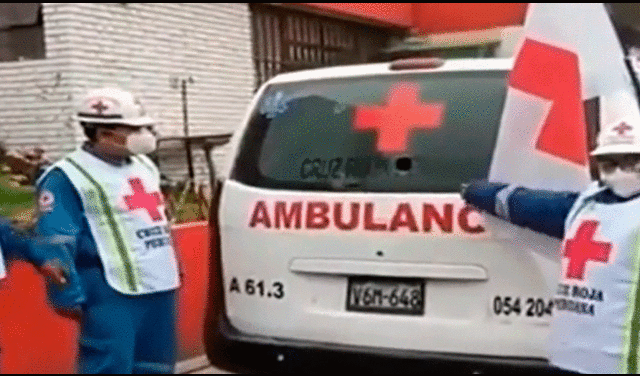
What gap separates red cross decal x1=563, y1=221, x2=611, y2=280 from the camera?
270 cm

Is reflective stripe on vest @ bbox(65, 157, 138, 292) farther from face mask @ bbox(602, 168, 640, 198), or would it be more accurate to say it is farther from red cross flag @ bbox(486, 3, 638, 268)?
face mask @ bbox(602, 168, 640, 198)

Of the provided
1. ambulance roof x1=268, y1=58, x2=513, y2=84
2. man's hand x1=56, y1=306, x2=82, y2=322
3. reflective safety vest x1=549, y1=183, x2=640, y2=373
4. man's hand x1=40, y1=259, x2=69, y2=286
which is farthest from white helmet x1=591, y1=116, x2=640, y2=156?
man's hand x1=56, y1=306, x2=82, y2=322

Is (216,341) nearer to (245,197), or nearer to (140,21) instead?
(245,197)

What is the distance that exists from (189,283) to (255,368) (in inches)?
70.0

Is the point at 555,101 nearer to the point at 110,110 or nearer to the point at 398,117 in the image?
the point at 398,117

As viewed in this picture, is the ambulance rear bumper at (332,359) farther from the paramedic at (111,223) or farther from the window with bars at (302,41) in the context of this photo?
the window with bars at (302,41)

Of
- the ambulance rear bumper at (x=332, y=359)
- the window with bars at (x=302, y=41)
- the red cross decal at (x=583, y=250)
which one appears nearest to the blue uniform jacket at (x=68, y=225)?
the ambulance rear bumper at (x=332, y=359)

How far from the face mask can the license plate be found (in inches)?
33.3

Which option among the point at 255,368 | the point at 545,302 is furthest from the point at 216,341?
the point at 545,302

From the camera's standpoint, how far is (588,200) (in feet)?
9.38

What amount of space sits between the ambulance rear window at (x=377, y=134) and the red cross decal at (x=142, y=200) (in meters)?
0.39

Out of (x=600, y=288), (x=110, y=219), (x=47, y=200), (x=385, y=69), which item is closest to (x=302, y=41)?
(x=385, y=69)

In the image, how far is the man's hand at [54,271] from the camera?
8.12 ft

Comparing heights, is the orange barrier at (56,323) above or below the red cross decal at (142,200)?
below
